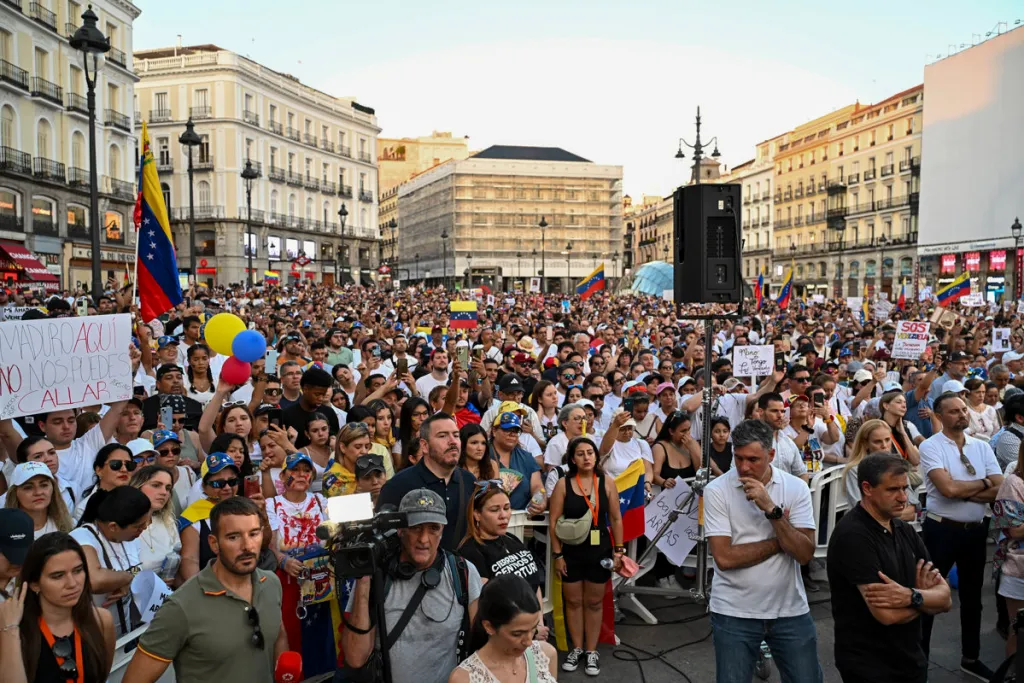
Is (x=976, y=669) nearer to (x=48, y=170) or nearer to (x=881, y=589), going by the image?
(x=881, y=589)

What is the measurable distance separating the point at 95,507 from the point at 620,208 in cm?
8316

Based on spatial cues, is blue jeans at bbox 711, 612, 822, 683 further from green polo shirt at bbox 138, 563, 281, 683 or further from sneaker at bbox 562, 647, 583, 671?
green polo shirt at bbox 138, 563, 281, 683

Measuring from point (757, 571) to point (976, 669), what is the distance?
2.33 meters

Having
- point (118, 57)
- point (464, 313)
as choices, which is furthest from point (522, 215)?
point (464, 313)

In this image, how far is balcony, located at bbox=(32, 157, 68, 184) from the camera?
3238 centimetres

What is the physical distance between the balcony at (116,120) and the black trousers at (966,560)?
41626mm

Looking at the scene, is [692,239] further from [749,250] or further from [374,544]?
[749,250]

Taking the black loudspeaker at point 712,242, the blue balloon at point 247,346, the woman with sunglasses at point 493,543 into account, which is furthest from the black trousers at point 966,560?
the blue balloon at point 247,346

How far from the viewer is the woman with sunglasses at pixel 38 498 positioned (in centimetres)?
394

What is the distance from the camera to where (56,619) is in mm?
2984

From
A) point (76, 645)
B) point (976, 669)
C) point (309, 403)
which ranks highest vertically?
point (309, 403)

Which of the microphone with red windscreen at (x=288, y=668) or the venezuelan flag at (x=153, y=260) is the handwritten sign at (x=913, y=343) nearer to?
the venezuelan flag at (x=153, y=260)

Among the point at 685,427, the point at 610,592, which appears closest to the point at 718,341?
the point at 685,427

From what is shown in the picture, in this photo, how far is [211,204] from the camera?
185 ft
